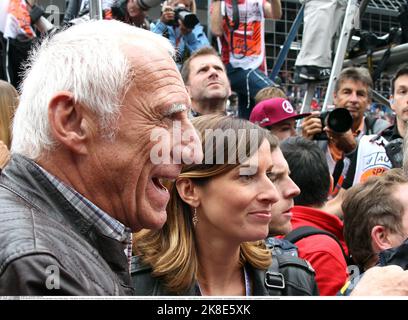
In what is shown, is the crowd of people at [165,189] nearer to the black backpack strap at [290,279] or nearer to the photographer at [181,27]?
the black backpack strap at [290,279]

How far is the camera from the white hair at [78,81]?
1200 millimetres

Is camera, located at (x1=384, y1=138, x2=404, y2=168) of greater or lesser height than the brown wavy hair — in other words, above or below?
below

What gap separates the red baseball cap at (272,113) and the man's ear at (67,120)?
6.94 ft

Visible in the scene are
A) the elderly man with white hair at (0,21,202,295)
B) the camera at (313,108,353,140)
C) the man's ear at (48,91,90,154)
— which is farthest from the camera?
the camera at (313,108,353,140)

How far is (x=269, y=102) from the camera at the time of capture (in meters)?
3.29

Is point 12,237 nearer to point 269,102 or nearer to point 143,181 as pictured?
point 143,181

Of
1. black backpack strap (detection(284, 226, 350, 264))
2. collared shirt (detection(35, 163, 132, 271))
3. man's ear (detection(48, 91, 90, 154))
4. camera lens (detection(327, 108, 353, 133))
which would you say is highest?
man's ear (detection(48, 91, 90, 154))

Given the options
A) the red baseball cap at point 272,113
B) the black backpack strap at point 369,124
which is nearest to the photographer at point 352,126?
the black backpack strap at point 369,124

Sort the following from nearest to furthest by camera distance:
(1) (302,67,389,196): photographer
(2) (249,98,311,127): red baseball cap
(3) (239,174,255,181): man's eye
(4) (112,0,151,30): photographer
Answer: (3) (239,174,255,181): man's eye → (1) (302,67,389,196): photographer → (2) (249,98,311,127): red baseball cap → (4) (112,0,151,30): photographer

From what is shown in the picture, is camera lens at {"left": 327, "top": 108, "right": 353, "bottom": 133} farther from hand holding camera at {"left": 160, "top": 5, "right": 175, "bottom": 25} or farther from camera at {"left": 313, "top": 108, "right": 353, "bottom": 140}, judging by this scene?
hand holding camera at {"left": 160, "top": 5, "right": 175, "bottom": 25}

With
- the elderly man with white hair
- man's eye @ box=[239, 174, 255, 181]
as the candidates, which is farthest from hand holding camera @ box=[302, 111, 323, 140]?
the elderly man with white hair

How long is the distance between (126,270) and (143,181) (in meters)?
0.19

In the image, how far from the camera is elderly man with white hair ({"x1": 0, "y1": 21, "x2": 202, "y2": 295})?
3.46 ft

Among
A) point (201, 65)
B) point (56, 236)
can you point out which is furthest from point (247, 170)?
point (201, 65)
